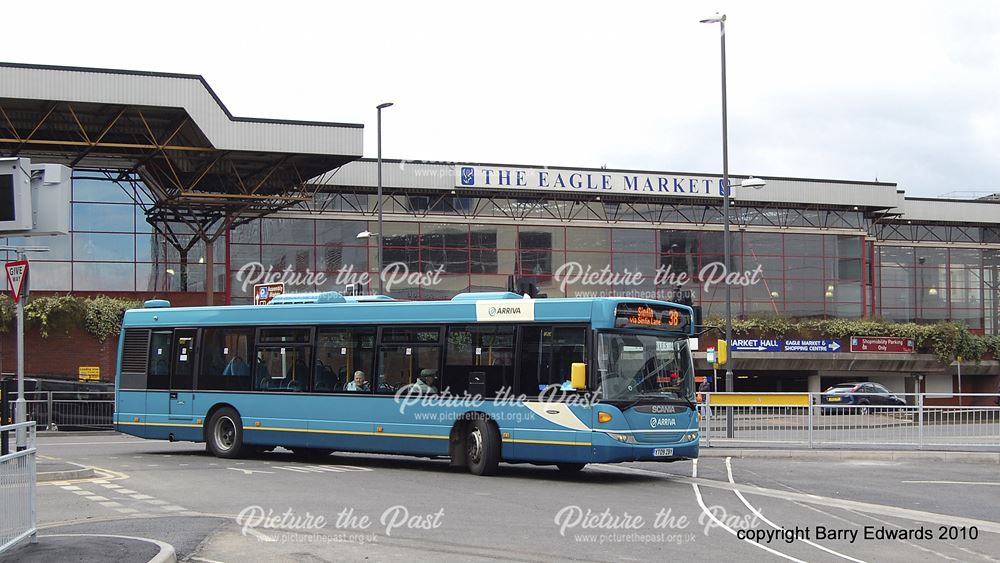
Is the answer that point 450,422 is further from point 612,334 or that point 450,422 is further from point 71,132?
point 71,132

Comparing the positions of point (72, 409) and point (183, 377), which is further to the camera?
point (72, 409)

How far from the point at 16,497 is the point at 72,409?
25.0m

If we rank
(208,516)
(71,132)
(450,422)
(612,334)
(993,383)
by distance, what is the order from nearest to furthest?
1. (208,516)
2. (612,334)
3. (450,422)
4. (71,132)
5. (993,383)

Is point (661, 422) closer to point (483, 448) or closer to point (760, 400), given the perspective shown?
point (483, 448)

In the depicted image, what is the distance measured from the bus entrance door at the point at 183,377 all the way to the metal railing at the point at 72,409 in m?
11.8

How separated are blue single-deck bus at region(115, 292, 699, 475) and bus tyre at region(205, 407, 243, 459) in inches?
1.1

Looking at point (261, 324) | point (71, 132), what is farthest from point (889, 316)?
point (261, 324)

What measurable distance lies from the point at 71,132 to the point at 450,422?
28783 mm

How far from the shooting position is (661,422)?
57.3 ft

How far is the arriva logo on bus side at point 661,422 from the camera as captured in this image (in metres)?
17.3

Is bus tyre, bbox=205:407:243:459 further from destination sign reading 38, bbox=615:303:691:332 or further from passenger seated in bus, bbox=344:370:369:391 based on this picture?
destination sign reading 38, bbox=615:303:691:332

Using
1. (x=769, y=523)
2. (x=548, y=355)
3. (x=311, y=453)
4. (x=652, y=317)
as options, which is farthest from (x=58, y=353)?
(x=769, y=523)

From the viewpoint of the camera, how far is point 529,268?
5312cm

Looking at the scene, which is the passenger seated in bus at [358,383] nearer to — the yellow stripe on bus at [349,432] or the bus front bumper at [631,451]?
the yellow stripe on bus at [349,432]
